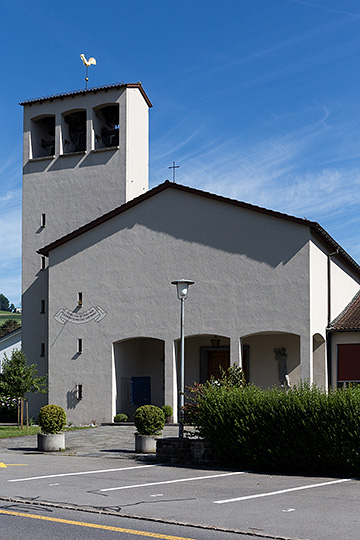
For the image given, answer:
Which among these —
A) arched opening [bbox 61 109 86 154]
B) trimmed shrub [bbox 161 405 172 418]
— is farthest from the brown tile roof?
arched opening [bbox 61 109 86 154]

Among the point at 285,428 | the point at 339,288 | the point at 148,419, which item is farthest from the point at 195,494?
the point at 339,288

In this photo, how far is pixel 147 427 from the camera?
17297 millimetres

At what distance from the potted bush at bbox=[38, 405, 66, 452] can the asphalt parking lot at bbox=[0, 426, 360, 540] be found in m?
1.66

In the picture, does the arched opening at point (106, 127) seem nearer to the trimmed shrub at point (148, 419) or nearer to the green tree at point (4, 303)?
the trimmed shrub at point (148, 419)

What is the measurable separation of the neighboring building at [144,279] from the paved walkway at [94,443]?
109 inches

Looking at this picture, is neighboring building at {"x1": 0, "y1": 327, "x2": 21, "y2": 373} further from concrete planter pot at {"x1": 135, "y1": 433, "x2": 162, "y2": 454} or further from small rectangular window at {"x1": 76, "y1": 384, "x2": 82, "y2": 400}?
concrete planter pot at {"x1": 135, "y1": 433, "x2": 162, "y2": 454}

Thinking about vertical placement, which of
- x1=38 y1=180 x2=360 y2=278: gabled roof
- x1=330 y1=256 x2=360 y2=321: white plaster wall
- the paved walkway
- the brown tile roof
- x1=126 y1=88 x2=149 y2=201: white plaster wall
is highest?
x1=126 y1=88 x2=149 y2=201: white plaster wall

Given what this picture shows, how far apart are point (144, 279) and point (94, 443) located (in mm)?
7959

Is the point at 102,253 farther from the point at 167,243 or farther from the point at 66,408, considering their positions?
the point at 66,408

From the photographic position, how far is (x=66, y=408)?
27125mm

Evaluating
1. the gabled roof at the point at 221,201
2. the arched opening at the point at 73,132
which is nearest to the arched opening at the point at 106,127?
the arched opening at the point at 73,132

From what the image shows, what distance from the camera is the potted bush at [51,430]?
1794cm

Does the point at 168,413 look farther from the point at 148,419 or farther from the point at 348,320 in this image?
the point at 148,419

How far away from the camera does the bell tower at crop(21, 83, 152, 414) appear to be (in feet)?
98.0
